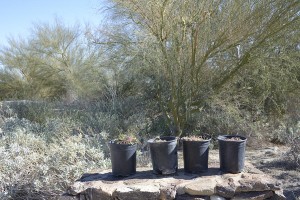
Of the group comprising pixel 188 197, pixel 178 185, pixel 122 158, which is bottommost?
pixel 188 197

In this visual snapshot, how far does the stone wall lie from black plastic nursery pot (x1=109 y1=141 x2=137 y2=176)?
0.43ft

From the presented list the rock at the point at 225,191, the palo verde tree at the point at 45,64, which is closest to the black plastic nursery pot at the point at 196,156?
the rock at the point at 225,191

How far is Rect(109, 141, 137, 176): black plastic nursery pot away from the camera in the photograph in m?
3.80

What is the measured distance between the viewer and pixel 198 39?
5.83 meters

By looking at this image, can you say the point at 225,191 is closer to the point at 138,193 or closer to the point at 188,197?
the point at 188,197

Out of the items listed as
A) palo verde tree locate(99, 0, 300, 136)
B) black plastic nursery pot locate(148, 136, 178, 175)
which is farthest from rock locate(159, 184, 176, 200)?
palo verde tree locate(99, 0, 300, 136)

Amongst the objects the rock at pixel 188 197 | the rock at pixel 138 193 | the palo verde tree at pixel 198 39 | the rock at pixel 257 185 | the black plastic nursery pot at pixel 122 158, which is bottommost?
the rock at pixel 188 197

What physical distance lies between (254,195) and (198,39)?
9.86ft

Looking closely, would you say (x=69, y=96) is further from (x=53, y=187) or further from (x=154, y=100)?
(x=53, y=187)

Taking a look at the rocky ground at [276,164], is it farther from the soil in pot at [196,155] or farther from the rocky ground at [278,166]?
the soil in pot at [196,155]

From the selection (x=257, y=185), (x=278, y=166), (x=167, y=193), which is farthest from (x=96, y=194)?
(x=278, y=166)

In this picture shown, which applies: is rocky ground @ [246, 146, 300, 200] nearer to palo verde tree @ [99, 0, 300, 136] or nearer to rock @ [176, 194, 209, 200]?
rock @ [176, 194, 209, 200]

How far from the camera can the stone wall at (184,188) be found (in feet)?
11.2

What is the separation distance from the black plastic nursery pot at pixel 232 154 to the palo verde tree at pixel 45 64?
901 cm
